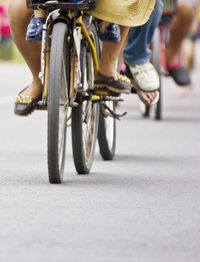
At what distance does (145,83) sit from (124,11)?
1387 millimetres

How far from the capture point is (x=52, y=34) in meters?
5.07

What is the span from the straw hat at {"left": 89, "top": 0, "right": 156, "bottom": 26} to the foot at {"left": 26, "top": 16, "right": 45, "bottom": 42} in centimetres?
33

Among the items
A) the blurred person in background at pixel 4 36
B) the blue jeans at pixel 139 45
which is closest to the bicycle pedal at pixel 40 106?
the blue jeans at pixel 139 45

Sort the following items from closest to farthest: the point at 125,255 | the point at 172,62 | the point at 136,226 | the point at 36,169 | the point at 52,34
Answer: the point at 125,255, the point at 136,226, the point at 52,34, the point at 36,169, the point at 172,62

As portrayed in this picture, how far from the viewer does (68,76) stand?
527 cm

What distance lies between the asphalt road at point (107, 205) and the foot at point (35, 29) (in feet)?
2.56

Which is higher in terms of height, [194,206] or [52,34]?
[52,34]

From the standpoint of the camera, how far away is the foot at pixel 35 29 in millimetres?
5309

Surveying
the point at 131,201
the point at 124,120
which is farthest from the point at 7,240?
the point at 124,120

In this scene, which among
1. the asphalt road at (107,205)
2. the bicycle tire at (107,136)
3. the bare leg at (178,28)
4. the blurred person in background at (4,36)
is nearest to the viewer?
the asphalt road at (107,205)

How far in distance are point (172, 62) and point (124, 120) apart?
119 centimetres

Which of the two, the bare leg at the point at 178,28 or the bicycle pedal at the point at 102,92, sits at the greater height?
the bicycle pedal at the point at 102,92

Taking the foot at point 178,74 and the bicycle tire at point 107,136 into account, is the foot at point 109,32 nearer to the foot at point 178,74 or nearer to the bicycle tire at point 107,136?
the bicycle tire at point 107,136

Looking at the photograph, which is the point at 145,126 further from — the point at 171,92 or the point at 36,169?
the point at 171,92
